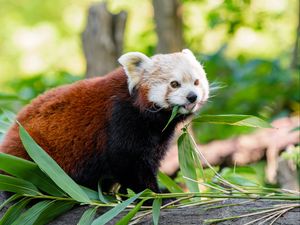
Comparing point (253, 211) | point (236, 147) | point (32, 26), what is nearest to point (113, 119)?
point (253, 211)

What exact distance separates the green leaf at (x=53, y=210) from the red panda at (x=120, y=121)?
0.30m

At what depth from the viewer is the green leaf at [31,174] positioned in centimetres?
297

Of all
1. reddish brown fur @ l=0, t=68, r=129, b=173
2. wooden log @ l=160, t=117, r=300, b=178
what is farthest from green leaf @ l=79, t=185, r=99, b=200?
wooden log @ l=160, t=117, r=300, b=178

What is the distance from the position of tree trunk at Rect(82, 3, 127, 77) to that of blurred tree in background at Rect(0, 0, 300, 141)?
376 mm

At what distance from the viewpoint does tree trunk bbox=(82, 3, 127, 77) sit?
6.32 meters

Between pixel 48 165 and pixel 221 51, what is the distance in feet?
15.7

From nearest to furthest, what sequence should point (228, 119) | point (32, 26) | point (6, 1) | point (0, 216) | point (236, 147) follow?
1. point (228, 119)
2. point (0, 216)
3. point (236, 147)
4. point (32, 26)
5. point (6, 1)

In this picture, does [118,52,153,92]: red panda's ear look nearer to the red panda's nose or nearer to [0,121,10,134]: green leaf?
the red panda's nose

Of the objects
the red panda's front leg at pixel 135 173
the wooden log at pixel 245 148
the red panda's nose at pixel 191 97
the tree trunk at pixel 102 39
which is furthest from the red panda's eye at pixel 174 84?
the tree trunk at pixel 102 39

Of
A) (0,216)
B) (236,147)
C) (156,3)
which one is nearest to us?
(0,216)

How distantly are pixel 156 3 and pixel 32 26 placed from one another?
287 inches

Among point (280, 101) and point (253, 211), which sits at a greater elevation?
point (253, 211)

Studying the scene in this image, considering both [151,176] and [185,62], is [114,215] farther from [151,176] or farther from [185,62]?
[185,62]

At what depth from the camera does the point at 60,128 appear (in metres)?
3.42
